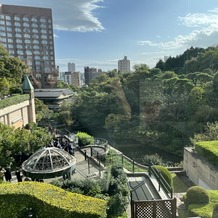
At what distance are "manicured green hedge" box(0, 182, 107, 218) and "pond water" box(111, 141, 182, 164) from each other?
17.6 meters

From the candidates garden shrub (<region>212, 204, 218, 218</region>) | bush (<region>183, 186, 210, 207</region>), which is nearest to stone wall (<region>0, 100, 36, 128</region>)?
bush (<region>183, 186, 210, 207</region>)

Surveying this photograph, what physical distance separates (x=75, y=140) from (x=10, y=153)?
687cm

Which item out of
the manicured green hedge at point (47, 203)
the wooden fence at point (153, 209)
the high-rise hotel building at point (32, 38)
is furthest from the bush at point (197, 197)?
the high-rise hotel building at point (32, 38)

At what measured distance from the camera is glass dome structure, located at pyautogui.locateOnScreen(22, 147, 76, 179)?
7473mm

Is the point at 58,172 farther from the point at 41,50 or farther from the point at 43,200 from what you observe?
the point at 41,50

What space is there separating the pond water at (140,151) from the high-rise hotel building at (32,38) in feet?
116

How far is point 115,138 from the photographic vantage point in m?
30.1

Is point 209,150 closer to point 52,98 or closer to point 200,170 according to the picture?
point 200,170

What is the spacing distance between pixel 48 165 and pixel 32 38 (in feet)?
202

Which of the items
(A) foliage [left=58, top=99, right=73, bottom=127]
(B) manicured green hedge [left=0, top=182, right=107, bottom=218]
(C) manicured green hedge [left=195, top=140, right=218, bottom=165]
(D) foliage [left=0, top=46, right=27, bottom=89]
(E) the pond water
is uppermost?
(D) foliage [left=0, top=46, right=27, bottom=89]

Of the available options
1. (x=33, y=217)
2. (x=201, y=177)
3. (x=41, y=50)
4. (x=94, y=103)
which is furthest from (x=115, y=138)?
(x=41, y=50)

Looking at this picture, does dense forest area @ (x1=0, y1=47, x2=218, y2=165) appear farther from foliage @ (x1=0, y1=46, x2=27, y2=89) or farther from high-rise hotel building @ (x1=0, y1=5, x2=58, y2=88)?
high-rise hotel building @ (x1=0, y1=5, x2=58, y2=88)

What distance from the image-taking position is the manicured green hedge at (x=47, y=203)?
5.43m

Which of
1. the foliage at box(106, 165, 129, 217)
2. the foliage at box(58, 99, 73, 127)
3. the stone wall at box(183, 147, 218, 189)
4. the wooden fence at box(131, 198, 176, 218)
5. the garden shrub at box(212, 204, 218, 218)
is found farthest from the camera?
the foliage at box(58, 99, 73, 127)
